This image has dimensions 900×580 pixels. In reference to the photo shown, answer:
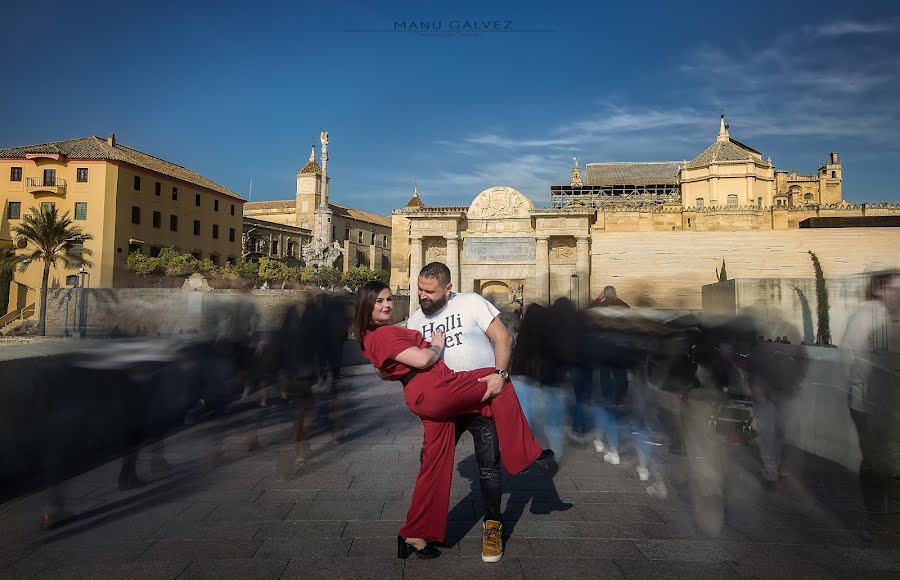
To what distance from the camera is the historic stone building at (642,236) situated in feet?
88.5

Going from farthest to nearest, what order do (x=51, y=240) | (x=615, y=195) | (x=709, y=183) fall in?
(x=615, y=195)
(x=709, y=183)
(x=51, y=240)

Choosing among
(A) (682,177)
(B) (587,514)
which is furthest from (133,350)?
(A) (682,177)

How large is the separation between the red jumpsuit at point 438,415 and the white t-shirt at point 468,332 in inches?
7.0

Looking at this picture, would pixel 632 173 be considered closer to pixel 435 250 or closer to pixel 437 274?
pixel 435 250

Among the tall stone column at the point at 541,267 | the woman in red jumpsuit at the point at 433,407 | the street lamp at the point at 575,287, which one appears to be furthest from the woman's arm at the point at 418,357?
the street lamp at the point at 575,287

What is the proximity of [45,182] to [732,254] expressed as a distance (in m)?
49.2

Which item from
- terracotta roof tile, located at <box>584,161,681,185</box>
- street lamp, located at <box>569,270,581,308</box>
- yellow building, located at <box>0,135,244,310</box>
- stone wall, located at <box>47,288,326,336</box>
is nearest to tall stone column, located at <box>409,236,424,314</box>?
street lamp, located at <box>569,270,581,308</box>

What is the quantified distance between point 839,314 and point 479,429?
9.09 metres

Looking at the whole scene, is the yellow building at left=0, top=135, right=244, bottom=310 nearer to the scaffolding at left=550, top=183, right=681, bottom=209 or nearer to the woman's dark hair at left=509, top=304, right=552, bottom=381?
the scaffolding at left=550, top=183, right=681, bottom=209

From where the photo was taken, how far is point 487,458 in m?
3.41

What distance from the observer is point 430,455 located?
333 cm

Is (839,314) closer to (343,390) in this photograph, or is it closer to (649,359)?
(649,359)

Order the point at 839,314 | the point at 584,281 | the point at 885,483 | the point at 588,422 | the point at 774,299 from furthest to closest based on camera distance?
the point at 584,281 < the point at 774,299 < the point at 839,314 < the point at 588,422 < the point at 885,483

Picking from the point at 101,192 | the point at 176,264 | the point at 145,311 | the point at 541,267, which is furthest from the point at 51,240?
the point at 145,311
